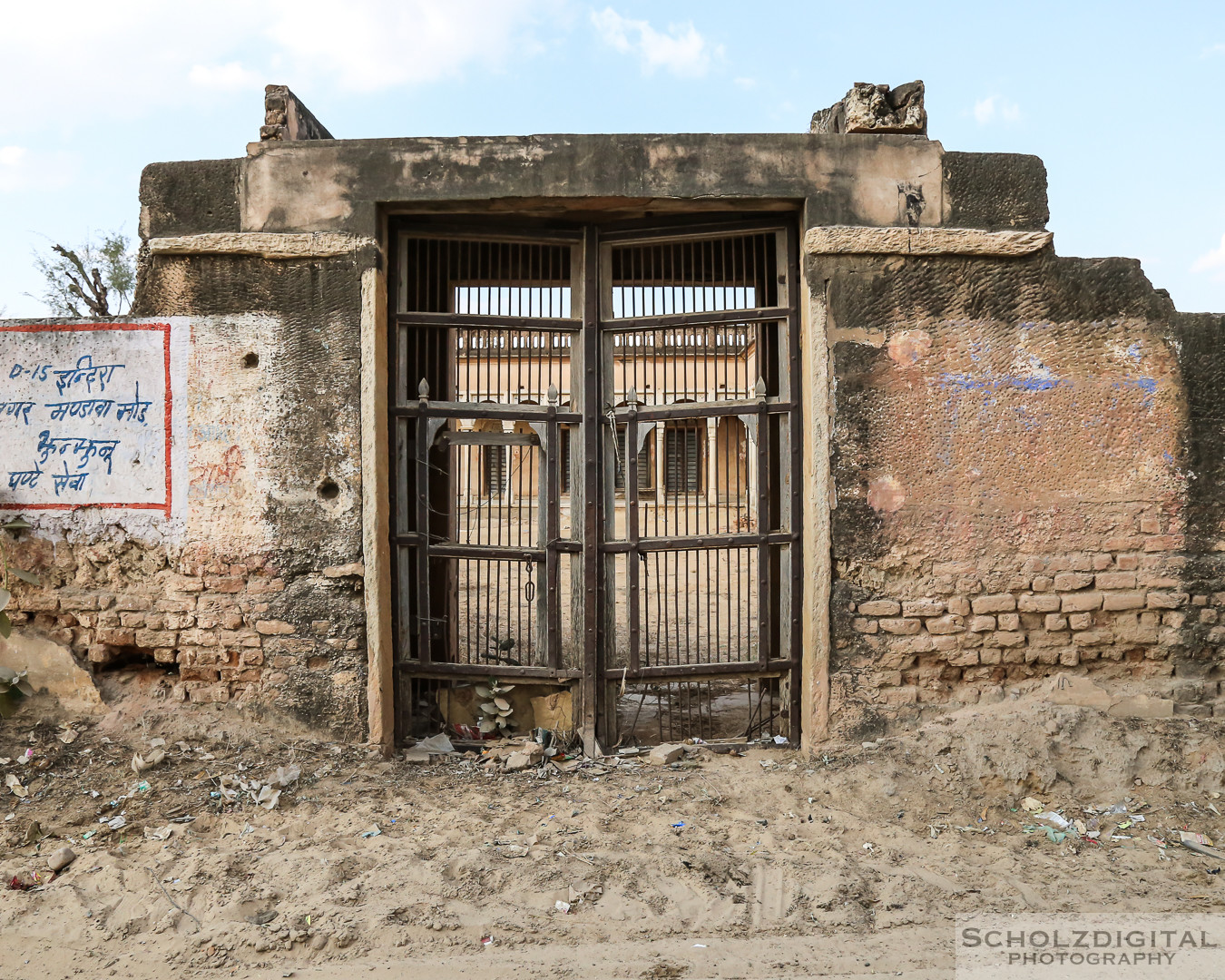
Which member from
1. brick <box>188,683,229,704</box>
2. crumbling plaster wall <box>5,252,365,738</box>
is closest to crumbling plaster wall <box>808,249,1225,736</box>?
crumbling plaster wall <box>5,252,365,738</box>

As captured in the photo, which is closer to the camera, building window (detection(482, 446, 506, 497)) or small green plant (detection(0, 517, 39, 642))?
small green plant (detection(0, 517, 39, 642))

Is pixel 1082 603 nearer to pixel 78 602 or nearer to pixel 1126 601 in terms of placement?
pixel 1126 601

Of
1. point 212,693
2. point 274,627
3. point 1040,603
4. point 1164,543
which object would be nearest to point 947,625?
point 1040,603

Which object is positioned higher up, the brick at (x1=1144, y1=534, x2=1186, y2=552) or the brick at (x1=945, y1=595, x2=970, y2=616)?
the brick at (x1=1144, y1=534, x2=1186, y2=552)

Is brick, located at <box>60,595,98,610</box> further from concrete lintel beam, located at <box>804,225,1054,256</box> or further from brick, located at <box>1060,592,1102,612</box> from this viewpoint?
brick, located at <box>1060,592,1102,612</box>

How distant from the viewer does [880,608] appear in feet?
12.7

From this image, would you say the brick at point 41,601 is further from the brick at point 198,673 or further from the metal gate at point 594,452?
the metal gate at point 594,452

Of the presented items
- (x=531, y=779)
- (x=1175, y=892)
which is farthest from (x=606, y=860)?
(x=1175, y=892)

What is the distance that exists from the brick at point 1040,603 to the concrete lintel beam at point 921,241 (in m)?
1.67

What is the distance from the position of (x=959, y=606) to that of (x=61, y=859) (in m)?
4.02

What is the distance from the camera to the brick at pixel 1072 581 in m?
3.82

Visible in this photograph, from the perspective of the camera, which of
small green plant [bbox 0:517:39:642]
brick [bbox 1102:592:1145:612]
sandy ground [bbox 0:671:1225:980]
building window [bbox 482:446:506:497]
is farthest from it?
building window [bbox 482:446:506:497]

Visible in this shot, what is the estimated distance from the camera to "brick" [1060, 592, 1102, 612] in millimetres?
3826

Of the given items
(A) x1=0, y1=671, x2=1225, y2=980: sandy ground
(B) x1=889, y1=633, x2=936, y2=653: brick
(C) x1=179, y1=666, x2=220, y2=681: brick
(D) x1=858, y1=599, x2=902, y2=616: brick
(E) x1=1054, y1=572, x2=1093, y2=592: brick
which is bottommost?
(A) x1=0, y1=671, x2=1225, y2=980: sandy ground
